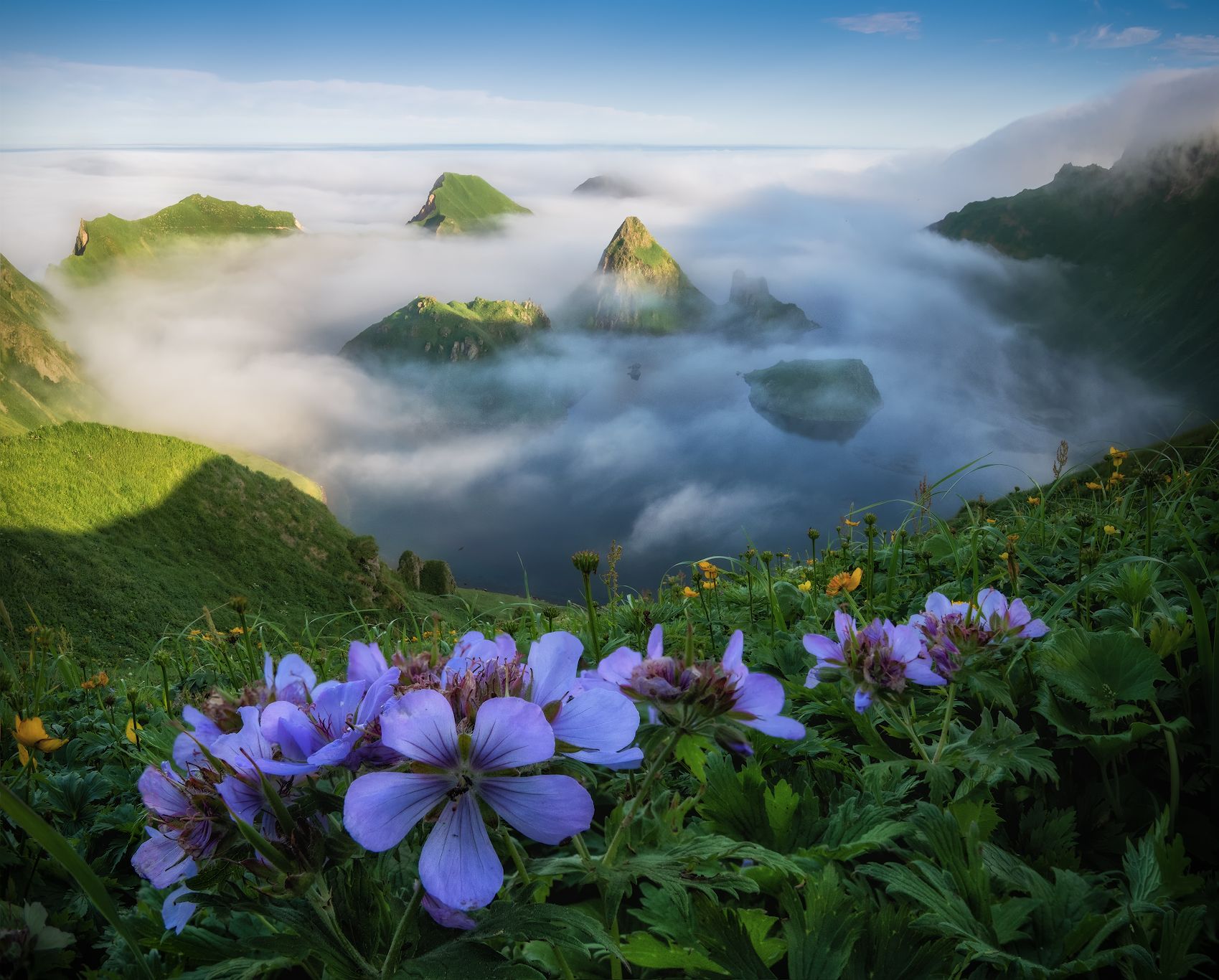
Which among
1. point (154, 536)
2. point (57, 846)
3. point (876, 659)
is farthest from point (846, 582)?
point (154, 536)

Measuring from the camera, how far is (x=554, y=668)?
107 cm

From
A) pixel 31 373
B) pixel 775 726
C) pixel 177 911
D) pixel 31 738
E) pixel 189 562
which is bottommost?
pixel 189 562

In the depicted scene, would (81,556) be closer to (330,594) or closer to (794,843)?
(330,594)

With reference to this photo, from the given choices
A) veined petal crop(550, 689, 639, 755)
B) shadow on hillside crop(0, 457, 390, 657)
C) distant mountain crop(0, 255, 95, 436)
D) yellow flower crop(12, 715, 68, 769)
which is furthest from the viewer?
distant mountain crop(0, 255, 95, 436)

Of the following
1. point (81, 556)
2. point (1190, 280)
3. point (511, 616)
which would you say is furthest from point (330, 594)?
point (1190, 280)

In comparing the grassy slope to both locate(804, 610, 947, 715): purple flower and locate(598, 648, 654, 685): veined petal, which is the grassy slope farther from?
locate(598, 648, 654, 685): veined petal

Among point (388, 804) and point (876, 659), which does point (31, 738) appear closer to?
point (388, 804)

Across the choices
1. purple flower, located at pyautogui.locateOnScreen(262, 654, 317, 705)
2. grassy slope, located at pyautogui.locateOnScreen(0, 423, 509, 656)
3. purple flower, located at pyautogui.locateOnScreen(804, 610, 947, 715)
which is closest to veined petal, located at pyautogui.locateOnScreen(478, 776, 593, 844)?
purple flower, located at pyautogui.locateOnScreen(262, 654, 317, 705)

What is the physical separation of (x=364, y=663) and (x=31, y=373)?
220 m

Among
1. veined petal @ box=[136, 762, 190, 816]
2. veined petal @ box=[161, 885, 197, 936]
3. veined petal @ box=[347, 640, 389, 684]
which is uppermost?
veined petal @ box=[347, 640, 389, 684]

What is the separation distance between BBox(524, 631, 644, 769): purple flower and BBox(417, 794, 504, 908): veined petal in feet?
0.47

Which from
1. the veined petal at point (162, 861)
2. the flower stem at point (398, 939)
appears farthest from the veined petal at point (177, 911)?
the flower stem at point (398, 939)

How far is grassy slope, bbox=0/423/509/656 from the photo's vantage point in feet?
265

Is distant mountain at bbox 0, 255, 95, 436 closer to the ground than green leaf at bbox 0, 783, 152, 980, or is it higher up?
closer to the ground
